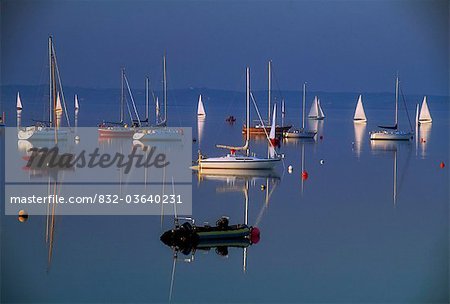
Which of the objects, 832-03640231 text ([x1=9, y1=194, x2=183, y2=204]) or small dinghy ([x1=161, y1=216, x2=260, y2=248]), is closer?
small dinghy ([x1=161, y1=216, x2=260, y2=248])

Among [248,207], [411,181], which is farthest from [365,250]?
[411,181]

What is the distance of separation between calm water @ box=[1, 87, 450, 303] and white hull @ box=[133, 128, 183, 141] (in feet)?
57.6

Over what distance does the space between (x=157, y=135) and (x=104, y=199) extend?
67.8 feet

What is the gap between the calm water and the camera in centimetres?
1650

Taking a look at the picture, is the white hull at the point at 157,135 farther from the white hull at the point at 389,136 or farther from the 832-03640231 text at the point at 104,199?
the 832-03640231 text at the point at 104,199

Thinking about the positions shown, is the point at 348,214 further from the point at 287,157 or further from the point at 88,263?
the point at 287,157

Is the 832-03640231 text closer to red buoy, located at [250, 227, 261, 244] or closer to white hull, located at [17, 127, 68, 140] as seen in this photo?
red buoy, located at [250, 227, 261, 244]

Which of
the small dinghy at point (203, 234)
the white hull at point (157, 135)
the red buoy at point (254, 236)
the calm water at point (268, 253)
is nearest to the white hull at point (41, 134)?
the white hull at point (157, 135)

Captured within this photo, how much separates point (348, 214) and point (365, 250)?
4004 mm

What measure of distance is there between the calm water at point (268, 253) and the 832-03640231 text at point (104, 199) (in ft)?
3.06

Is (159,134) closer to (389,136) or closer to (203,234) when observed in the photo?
(389,136)

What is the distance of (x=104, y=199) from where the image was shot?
→ 25750 mm

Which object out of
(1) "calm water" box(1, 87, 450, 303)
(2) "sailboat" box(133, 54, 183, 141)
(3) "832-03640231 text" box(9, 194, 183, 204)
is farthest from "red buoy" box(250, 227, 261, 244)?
(2) "sailboat" box(133, 54, 183, 141)

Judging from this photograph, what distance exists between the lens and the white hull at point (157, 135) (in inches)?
1815
